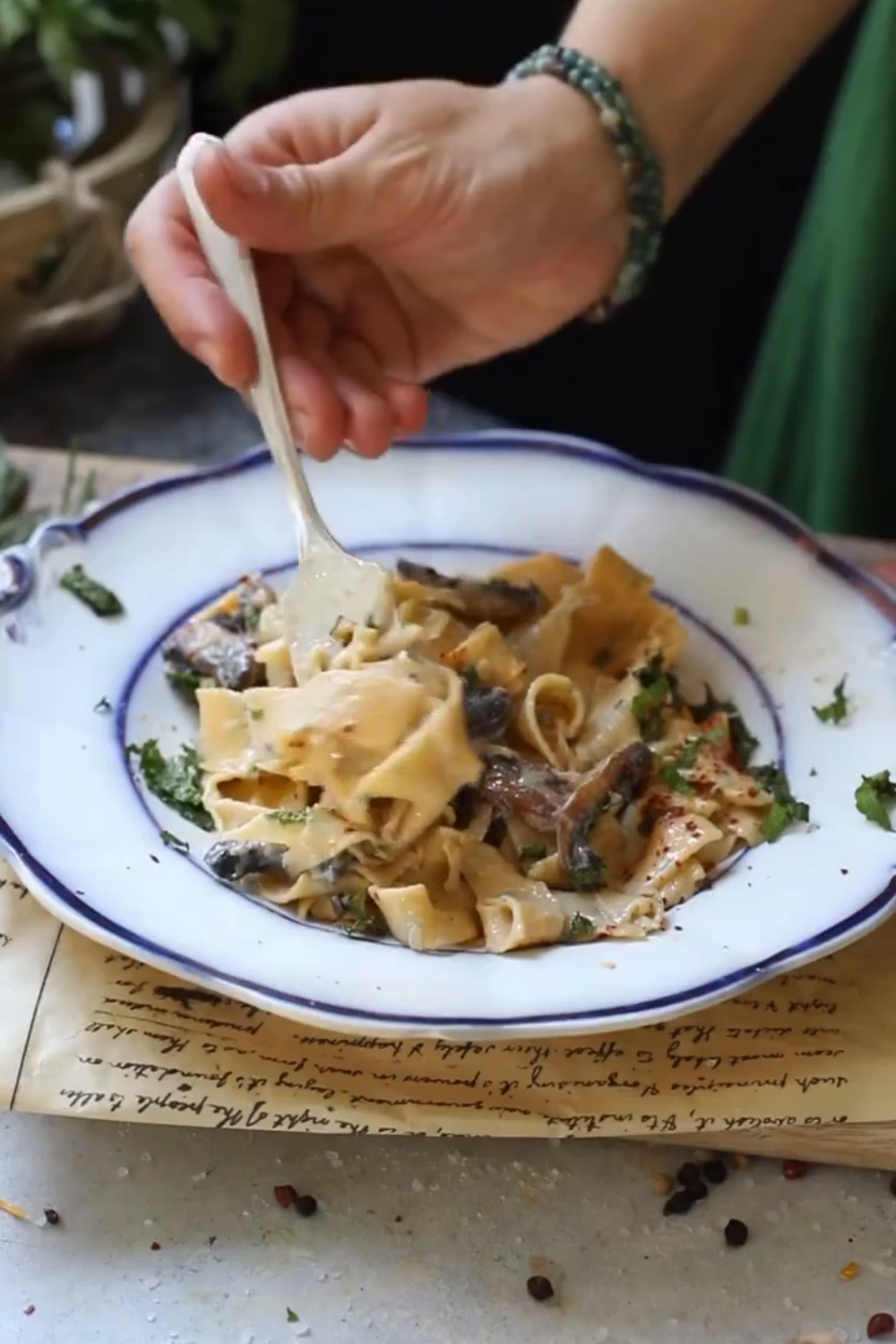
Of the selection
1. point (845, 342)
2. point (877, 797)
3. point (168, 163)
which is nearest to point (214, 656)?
point (877, 797)

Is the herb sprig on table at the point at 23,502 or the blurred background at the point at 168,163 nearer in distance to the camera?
the herb sprig on table at the point at 23,502

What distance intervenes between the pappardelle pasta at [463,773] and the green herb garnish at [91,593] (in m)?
0.07

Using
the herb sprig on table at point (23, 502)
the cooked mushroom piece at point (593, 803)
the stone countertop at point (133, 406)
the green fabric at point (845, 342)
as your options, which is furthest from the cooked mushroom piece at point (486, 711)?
the stone countertop at point (133, 406)

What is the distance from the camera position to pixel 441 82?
5.31ft

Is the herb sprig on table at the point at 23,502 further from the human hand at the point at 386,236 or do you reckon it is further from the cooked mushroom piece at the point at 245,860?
the cooked mushroom piece at the point at 245,860

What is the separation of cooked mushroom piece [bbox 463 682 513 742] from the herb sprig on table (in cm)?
66

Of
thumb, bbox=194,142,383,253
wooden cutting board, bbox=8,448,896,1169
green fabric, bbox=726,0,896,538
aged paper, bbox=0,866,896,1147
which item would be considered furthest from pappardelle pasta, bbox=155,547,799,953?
green fabric, bbox=726,0,896,538

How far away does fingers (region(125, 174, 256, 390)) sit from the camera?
1.49 m

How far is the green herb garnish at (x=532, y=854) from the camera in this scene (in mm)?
1364

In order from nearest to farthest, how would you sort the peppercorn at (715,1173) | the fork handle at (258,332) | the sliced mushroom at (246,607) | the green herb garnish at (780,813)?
the peppercorn at (715,1173) < the green herb garnish at (780,813) < the fork handle at (258,332) < the sliced mushroom at (246,607)

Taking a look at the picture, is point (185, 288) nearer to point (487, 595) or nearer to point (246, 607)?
point (246, 607)

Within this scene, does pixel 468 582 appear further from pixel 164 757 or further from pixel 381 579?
pixel 164 757

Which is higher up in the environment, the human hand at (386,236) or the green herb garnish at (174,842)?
the human hand at (386,236)

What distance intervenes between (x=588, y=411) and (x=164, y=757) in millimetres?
1949
